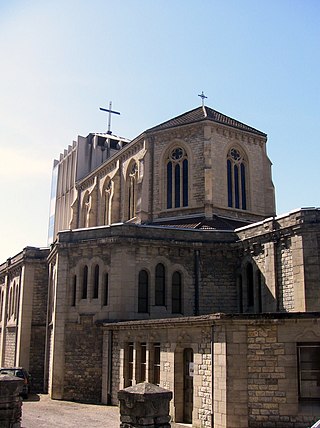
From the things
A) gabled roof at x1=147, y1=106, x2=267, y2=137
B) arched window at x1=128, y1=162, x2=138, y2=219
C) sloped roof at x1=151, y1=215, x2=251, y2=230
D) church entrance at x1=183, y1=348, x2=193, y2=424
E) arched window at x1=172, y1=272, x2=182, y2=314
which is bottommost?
church entrance at x1=183, y1=348, x2=193, y2=424

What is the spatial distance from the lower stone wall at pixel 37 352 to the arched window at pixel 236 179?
13935mm

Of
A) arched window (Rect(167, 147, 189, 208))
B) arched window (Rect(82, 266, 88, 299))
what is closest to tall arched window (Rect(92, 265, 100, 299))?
arched window (Rect(82, 266, 88, 299))

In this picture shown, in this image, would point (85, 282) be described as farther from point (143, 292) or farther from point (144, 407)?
point (144, 407)

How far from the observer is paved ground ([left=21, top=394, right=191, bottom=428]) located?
57.3 feet

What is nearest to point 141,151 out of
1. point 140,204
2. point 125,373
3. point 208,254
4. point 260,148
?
point 140,204

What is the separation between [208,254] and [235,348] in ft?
35.8

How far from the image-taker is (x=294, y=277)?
22.4 meters

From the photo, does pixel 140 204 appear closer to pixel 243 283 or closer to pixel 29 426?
pixel 243 283

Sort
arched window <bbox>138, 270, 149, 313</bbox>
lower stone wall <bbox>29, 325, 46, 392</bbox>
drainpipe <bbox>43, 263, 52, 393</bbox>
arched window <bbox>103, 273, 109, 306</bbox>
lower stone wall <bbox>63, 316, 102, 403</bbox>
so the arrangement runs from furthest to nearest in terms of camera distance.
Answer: lower stone wall <bbox>29, 325, 46, 392</bbox> → drainpipe <bbox>43, 263, 52, 393</bbox> → arched window <bbox>138, 270, 149, 313</bbox> → arched window <bbox>103, 273, 109, 306</bbox> → lower stone wall <bbox>63, 316, 102, 403</bbox>

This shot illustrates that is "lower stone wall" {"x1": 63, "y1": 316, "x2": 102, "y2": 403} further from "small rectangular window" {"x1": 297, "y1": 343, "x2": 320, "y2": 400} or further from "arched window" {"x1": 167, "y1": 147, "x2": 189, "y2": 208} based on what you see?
"small rectangular window" {"x1": 297, "y1": 343, "x2": 320, "y2": 400}

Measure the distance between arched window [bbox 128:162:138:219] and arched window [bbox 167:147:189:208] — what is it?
9.95 ft

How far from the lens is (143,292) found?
83.4 ft

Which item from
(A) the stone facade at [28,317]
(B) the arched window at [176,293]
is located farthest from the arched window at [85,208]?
(B) the arched window at [176,293]

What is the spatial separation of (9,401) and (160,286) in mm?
13629
